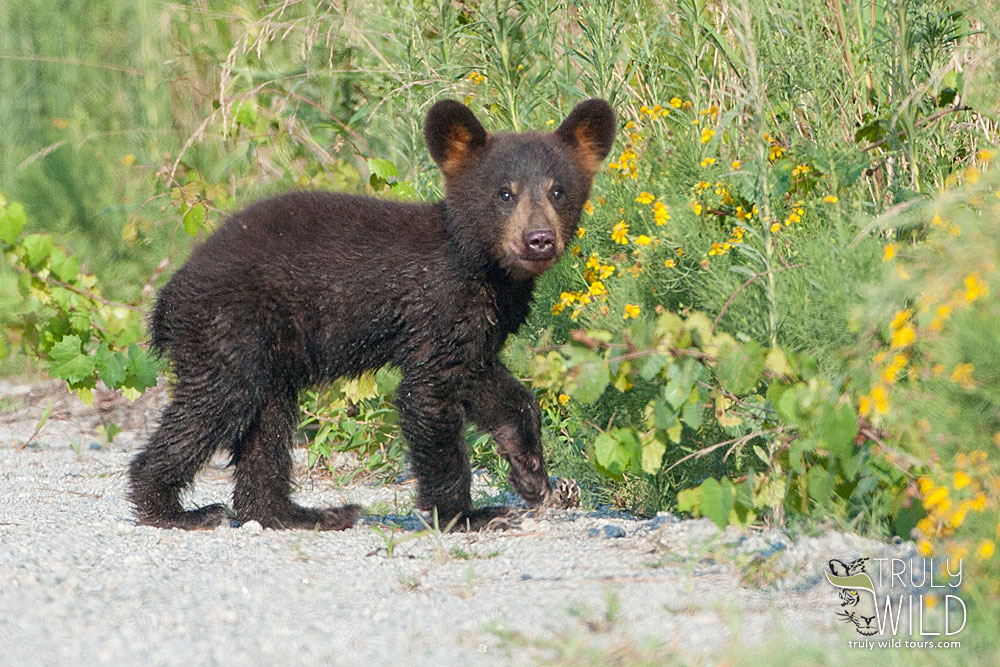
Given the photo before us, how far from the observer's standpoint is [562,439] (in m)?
5.88

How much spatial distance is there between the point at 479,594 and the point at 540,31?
2.95 m

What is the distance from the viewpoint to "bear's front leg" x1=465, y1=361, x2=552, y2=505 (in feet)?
17.7

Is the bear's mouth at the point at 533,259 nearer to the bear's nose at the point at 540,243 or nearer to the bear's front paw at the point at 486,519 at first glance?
the bear's nose at the point at 540,243

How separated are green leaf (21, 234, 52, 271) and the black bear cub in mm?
1655

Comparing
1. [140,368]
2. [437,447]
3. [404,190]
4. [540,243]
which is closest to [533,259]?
[540,243]

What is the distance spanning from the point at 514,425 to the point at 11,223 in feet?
10.3

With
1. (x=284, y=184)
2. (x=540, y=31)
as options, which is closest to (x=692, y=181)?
(x=540, y=31)

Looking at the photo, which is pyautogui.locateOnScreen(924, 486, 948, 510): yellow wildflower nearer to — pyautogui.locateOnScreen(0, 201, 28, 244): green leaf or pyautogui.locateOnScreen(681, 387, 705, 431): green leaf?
pyautogui.locateOnScreen(681, 387, 705, 431): green leaf

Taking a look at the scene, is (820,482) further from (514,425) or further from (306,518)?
(306,518)

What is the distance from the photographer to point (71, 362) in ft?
21.0

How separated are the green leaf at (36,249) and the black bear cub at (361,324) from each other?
1.66 m

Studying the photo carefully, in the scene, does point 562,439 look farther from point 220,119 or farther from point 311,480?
point 220,119

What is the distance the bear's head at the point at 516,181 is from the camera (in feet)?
17.6

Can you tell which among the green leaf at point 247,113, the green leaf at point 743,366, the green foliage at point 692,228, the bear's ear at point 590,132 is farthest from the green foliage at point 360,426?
the green leaf at point 743,366
